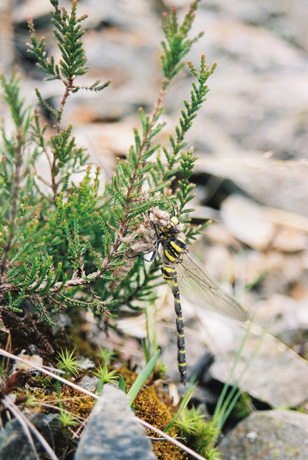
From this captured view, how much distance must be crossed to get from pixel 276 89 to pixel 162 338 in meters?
5.56

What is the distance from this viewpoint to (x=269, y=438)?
2.94 m

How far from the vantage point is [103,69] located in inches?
272

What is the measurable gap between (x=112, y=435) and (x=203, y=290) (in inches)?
66.3

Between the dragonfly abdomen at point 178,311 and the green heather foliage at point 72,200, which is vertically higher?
the green heather foliage at point 72,200

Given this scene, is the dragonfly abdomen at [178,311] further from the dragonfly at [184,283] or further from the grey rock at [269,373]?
the grey rock at [269,373]

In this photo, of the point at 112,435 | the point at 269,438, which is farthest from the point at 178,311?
the point at 112,435

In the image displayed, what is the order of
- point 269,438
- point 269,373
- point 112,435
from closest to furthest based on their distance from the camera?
1. point 112,435
2. point 269,438
3. point 269,373

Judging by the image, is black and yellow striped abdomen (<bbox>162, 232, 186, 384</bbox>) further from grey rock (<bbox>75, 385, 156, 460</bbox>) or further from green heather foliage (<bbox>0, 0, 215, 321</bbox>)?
grey rock (<bbox>75, 385, 156, 460</bbox>)

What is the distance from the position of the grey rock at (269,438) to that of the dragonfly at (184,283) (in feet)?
1.89

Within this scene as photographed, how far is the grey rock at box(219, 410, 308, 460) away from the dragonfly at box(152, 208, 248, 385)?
57 cm

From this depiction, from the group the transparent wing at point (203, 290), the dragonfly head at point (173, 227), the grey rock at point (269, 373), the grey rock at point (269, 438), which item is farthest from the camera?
the grey rock at point (269, 373)

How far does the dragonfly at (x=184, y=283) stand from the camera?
285cm

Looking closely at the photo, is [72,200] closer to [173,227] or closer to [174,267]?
[173,227]

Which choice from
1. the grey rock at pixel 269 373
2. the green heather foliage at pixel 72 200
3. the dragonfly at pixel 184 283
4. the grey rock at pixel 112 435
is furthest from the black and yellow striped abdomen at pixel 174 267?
the grey rock at pixel 112 435
